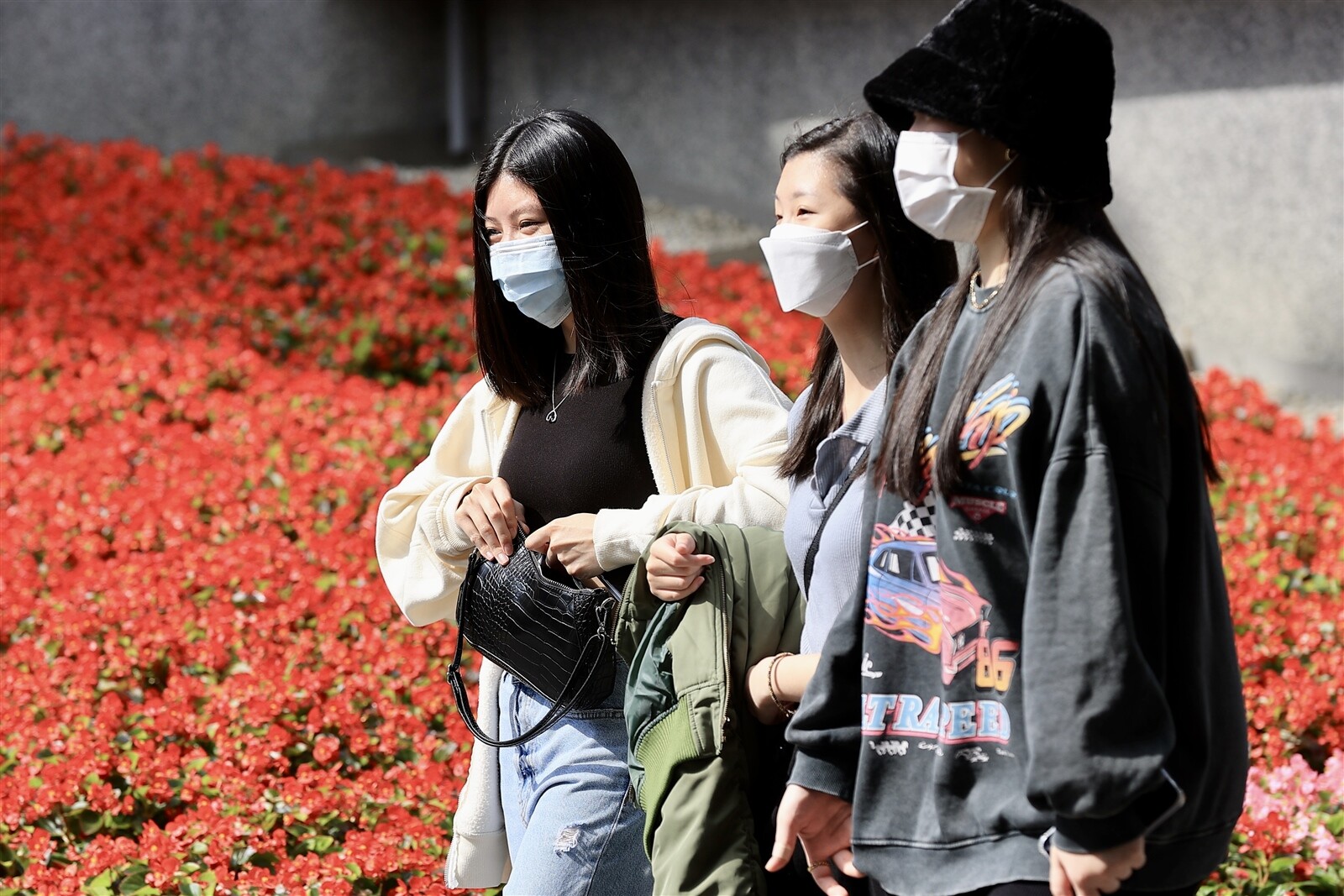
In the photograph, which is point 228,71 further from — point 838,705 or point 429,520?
point 838,705

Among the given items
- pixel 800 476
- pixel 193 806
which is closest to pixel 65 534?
pixel 193 806

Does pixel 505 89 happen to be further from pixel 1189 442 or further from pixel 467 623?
pixel 1189 442

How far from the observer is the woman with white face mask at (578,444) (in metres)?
2.16

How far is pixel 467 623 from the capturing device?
2363 millimetres

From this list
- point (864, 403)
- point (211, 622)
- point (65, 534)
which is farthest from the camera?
point (65, 534)

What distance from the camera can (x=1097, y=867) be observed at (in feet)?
4.62

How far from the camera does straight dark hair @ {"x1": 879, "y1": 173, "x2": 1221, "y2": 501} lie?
4.85 ft

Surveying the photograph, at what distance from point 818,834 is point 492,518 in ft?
2.64

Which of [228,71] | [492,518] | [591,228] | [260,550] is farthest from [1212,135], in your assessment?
[228,71]

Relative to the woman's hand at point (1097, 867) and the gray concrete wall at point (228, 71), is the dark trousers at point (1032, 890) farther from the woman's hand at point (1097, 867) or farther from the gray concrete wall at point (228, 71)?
the gray concrete wall at point (228, 71)

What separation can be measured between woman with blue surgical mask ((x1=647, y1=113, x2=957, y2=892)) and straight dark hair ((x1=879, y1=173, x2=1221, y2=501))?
30 cm

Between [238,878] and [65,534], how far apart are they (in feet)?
6.51

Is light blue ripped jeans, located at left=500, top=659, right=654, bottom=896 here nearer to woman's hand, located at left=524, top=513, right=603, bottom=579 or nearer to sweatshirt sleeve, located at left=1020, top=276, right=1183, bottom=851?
woman's hand, located at left=524, top=513, right=603, bottom=579

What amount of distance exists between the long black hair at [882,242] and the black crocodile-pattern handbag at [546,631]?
401 millimetres
